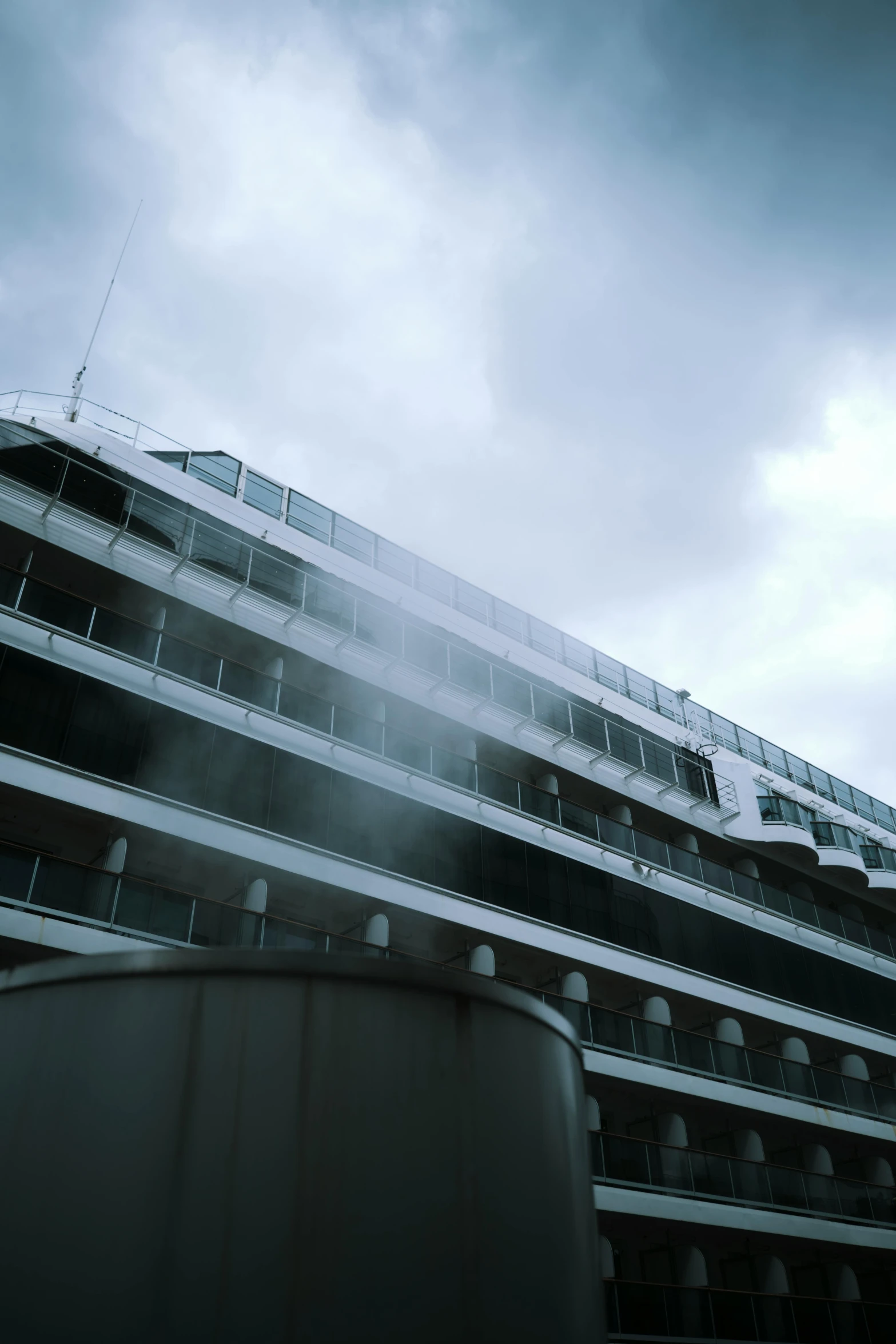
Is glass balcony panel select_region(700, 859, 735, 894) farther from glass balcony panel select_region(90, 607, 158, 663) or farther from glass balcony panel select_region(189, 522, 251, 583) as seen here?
glass balcony panel select_region(90, 607, 158, 663)

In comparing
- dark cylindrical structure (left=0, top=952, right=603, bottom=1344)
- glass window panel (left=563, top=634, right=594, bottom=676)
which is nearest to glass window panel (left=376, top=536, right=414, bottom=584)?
glass window panel (left=563, top=634, right=594, bottom=676)

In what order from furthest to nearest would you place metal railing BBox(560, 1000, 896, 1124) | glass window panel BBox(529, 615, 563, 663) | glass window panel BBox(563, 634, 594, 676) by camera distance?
glass window panel BBox(563, 634, 594, 676)
glass window panel BBox(529, 615, 563, 663)
metal railing BBox(560, 1000, 896, 1124)

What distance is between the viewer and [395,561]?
27.2 meters

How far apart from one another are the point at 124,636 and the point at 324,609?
5.38m

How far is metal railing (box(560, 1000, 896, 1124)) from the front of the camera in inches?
797

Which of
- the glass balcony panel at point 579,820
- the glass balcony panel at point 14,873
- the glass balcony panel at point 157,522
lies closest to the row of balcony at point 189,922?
the glass balcony panel at point 14,873

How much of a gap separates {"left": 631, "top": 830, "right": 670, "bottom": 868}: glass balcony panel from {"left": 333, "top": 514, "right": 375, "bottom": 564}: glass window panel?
954 cm

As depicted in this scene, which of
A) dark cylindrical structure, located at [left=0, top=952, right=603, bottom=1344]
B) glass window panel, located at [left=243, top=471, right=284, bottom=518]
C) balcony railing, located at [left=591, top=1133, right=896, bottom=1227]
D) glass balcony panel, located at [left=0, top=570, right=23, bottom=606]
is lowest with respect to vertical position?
dark cylindrical structure, located at [left=0, top=952, right=603, bottom=1344]

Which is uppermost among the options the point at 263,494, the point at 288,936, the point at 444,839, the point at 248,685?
the point at 263,494

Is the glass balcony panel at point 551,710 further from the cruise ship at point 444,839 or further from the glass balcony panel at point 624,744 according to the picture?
the glass balcony panel at point 624,744

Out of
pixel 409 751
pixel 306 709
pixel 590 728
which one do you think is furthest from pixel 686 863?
pixel 306 709

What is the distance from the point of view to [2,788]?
1500 centimetres

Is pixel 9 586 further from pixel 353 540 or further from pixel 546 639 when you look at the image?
pixel 546 639

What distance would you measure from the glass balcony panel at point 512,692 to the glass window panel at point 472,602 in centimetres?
308
